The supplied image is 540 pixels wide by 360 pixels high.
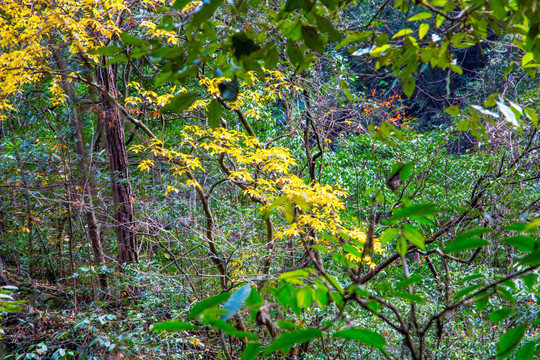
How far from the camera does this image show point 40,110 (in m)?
5.13

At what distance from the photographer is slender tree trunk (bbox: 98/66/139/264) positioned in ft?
15.2

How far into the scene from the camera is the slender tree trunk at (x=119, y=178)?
4629 mm

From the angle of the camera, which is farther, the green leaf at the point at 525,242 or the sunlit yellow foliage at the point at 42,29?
the sunlit yellow foliage at the point at 42,29

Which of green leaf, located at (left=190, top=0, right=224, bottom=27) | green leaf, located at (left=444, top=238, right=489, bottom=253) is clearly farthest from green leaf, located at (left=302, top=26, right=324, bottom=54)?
green leaf, located at (left=444, top=238, right=489, bottom=253)

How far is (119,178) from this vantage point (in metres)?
4.70

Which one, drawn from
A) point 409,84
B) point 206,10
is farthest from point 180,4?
point 409,84

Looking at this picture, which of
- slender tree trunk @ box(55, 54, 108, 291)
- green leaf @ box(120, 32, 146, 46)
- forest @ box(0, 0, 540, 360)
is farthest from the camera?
slender tree trunk @ box(55, 54, 108, 291)

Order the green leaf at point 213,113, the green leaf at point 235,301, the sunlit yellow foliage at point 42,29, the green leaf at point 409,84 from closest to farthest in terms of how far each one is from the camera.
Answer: the green leaf at point 235,301
the green leaf at point 213,113
the green leaf at point 409,84
the sunlit yellow foliage at point 42,29

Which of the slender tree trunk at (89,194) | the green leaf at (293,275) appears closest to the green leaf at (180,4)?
the green leaf at (293,275)

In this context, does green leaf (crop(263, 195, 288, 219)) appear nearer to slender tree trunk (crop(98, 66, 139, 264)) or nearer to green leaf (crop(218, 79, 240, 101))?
green leaf (crop(218, 79, 240, 101))

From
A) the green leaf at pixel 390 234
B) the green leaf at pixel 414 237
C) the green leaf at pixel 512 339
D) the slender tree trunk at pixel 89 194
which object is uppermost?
the green leaf at pixel 414 237

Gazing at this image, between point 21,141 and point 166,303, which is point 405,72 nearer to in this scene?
point 166,303

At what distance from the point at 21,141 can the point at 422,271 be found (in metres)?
4.24

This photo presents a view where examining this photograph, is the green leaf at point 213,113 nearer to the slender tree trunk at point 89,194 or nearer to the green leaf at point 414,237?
the green leaf at point 414,237
